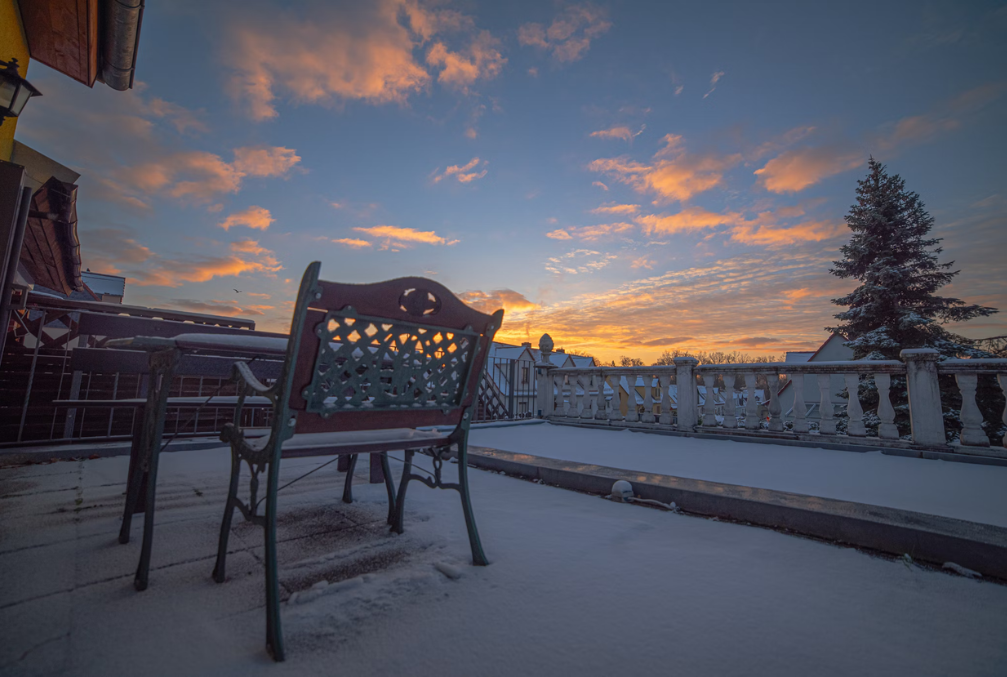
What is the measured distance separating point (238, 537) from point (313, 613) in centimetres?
107

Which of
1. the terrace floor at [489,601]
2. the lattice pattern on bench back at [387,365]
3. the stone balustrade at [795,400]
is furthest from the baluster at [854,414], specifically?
the lattice pattern on bench back at [387,365]

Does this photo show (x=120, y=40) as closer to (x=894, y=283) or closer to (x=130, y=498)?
(x=130, y=498)

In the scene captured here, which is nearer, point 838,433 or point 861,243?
point 838,433

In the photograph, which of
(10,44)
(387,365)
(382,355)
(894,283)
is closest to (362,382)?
(382,355)

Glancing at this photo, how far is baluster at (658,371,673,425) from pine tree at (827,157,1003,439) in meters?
10.8

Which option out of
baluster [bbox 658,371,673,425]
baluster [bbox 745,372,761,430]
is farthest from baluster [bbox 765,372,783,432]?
baluster [bbox 658,371,673,425]

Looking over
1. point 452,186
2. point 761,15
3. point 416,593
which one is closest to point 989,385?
point 761,15

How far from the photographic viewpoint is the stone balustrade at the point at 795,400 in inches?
179

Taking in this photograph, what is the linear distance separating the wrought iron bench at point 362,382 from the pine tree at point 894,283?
54.0 feet

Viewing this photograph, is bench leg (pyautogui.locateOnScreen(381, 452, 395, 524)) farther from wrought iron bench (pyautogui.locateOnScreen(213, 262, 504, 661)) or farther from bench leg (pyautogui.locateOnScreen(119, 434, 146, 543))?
bench leg (pyautogui.locateOnScreen(119, 434, 146, 543))

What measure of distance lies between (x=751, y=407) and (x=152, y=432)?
23.1 ft

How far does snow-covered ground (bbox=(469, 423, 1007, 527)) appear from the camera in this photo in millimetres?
2602

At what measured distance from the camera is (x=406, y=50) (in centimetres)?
688

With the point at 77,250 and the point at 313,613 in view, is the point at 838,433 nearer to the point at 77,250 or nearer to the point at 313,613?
the point at 313,613
